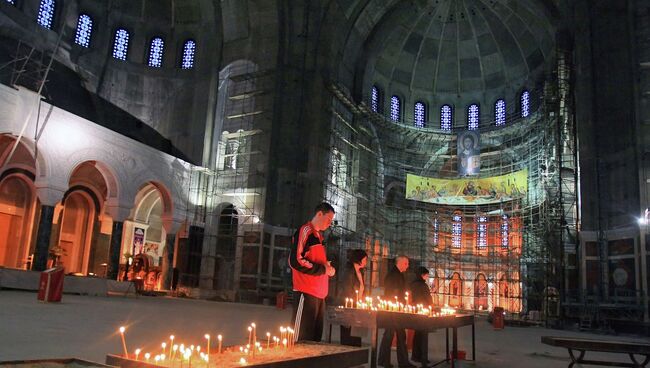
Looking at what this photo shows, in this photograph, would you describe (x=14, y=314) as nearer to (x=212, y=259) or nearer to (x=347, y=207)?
(x=212, y=259)

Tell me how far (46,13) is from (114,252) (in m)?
13.2

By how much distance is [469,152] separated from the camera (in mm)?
37031

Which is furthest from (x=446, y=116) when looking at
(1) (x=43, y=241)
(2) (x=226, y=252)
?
(1) (x=43, y=241)

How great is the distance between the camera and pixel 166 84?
31984mm

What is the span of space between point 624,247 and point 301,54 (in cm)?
1881

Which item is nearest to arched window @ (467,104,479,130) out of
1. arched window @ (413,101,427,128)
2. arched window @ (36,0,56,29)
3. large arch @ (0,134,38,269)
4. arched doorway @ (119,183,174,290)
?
arched window @ (413,101,427,128)

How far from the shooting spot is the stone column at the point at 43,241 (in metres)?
20.8

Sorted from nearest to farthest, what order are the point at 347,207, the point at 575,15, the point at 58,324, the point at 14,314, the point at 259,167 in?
the point at 58,324, the point at 14,314, the point at 575,15, the point at 259,167, the point at 347,207

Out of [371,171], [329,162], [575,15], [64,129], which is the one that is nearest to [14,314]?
[64,129]

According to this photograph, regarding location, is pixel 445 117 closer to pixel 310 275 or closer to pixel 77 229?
pixel 77 229

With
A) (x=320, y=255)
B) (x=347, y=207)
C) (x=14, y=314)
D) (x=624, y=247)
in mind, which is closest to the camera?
(x=320, y=255)

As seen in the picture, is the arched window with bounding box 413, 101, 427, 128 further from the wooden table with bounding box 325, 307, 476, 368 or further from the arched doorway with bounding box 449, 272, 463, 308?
the wooden table with bounding box 325, 307, 476, 368

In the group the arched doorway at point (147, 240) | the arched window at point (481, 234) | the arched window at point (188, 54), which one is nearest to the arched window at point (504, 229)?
the arched window at point (481, 234)

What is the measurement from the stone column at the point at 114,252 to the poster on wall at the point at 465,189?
62.5 feet
